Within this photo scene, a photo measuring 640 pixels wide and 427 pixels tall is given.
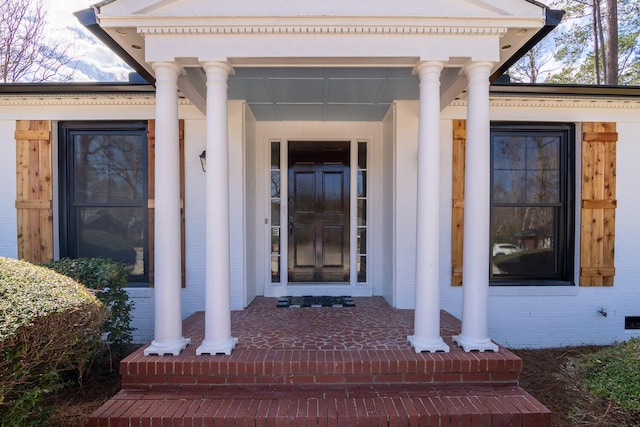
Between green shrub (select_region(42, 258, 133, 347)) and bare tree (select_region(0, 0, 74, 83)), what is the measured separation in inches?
300

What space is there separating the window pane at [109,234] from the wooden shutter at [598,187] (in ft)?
17.4

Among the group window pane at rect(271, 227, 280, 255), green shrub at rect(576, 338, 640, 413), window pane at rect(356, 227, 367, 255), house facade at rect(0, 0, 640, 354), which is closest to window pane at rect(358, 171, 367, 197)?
house facade at rect(0, 0, 640, 354)

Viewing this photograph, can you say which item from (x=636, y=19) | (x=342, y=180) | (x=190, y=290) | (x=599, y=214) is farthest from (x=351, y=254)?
(x=636, y=19)

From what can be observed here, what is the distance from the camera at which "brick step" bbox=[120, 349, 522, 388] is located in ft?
8.61

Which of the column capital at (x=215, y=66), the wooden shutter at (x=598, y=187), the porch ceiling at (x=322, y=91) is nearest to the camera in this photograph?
the column capital at (x=215, y=66)

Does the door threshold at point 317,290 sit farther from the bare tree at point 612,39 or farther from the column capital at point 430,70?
the bare tree at point 612,39

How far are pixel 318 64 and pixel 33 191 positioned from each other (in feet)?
11.9

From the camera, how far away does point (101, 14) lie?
2.53 metres

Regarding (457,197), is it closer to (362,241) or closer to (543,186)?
(543,186)

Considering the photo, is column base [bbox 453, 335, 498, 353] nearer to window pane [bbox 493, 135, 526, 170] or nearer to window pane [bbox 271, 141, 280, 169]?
window pane [bbox 493, 135, 526, 170]

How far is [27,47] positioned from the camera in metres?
8.26

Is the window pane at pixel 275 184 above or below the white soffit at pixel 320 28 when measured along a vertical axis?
→ below

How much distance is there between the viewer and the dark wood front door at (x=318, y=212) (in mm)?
4891

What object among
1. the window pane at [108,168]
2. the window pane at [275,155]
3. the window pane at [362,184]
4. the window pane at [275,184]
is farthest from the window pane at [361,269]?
the window pane at [108,168]
